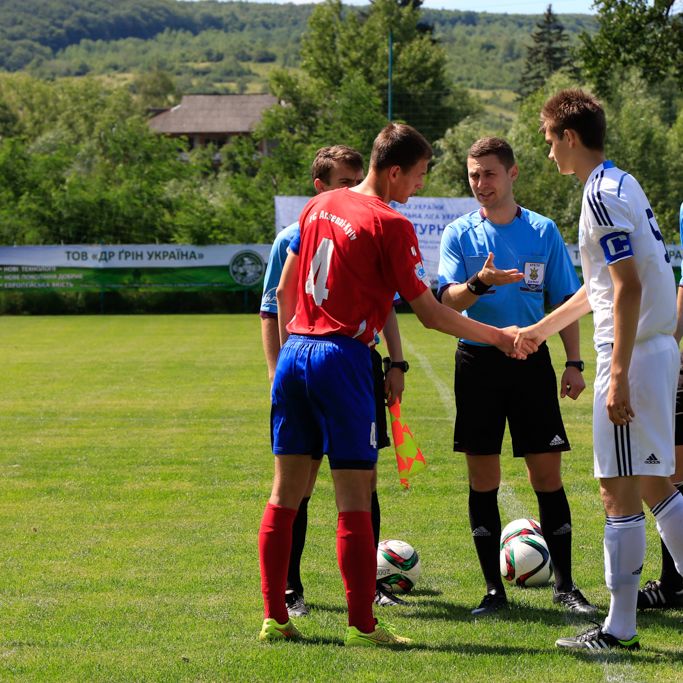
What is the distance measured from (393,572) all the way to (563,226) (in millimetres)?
33932

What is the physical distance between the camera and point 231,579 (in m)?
5.67

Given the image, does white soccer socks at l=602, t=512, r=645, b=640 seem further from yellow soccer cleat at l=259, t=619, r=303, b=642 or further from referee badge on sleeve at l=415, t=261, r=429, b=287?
yellow soccer cleat at l=259, t=619, r=303, b=642

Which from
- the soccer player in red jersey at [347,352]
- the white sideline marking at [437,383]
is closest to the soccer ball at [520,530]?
the soccer player in red jersey at [347,352]

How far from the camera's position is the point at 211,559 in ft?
19.9

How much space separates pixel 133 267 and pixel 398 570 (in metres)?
27.4

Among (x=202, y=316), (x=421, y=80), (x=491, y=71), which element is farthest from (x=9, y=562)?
(x=491, y=71)

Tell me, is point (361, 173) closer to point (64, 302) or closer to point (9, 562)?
point (9, 562)

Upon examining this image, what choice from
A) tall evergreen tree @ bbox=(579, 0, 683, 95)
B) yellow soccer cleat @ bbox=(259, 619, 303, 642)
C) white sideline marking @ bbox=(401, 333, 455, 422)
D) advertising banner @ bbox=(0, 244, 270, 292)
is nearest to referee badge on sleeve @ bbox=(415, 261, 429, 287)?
yellow soccer cleat @ bbox=(259, 619, 303, 642)

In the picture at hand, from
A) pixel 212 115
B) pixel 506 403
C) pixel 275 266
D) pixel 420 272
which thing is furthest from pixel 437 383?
pixel 212 115

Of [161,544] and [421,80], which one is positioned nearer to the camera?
[161,544]

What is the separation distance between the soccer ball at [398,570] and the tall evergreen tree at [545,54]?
84467 millimetres

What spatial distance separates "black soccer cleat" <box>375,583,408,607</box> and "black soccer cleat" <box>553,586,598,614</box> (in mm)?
763

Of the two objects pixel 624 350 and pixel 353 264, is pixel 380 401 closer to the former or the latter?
pixel 353 264

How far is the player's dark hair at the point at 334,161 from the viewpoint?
545 cm
